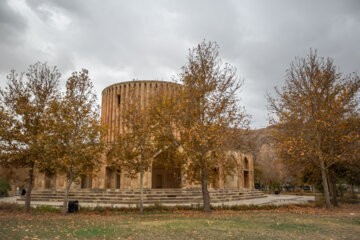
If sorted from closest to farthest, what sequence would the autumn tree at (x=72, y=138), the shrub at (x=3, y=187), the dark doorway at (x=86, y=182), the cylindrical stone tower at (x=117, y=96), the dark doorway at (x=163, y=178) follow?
the autumn tree at (x=72, y=138) → the cylindrical stone tower at (x=117, y=96) → the shrub at (x=3, y=187) → the dark doorway at (x=86, y=182) → the dark doorway at (x=163, y=178)

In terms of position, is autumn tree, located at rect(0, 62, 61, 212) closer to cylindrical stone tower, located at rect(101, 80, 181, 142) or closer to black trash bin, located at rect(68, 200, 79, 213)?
black trash bin, located at rect(68, 200, 79, 213)

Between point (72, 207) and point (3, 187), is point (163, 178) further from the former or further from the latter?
point (72, 207)

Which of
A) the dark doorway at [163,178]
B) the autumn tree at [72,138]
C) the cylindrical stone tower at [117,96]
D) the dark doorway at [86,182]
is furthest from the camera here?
the dark doorway at [163,178]

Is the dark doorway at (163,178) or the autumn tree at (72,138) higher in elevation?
the autumn tree at (72,138)

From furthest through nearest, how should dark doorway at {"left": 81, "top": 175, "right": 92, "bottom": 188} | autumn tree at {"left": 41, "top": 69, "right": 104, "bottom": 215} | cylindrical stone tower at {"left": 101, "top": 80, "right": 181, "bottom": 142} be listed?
dark doorway at {"left": 81, "top": 175, "right": 92, "bottom": 188} < cylindrical stone tower at {"left": 101, "top": 80, "right": 181, "bottom": 142} < autumn tree at {"left": 41, "top": 69, "right": 104, "bottom": 215}

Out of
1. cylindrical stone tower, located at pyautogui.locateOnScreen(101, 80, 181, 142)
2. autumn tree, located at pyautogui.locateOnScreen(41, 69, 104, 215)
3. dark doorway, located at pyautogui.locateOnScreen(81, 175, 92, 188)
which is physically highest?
cylindrical stone tower, located at pyautogui.locateOnScreen(101, 80, 181, 142)

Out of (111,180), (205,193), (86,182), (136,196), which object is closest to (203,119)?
(205,193)

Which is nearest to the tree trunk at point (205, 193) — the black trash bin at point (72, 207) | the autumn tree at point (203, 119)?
the autumn tree at point (203, 119)

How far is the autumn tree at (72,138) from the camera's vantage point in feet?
40.0

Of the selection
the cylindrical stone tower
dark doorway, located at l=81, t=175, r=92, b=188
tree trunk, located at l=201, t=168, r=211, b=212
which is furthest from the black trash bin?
dark doorway, located at l=81, t=175, r=92, b=188

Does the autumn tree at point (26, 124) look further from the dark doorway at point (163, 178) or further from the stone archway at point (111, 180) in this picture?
the dark doorway at point (163, 178)

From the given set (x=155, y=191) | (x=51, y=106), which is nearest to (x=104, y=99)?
(x=155, y=191)

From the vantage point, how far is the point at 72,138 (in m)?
12.4

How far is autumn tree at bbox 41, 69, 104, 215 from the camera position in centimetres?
1220
